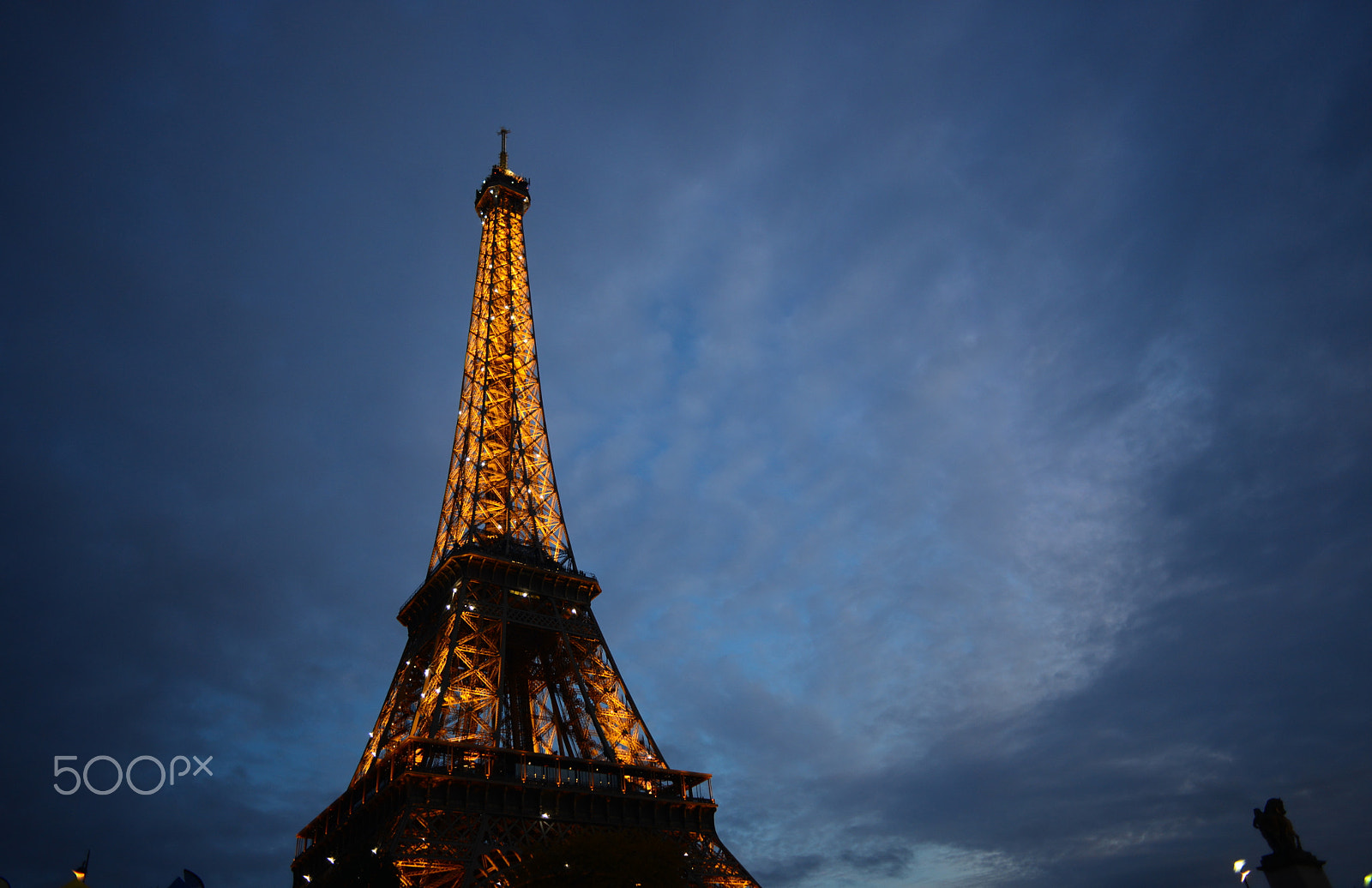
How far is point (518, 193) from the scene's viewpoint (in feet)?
239

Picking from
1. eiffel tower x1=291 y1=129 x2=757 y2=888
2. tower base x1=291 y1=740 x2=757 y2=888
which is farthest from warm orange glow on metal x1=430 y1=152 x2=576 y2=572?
tower base x1=291 y1=740 x2=757 y2=888

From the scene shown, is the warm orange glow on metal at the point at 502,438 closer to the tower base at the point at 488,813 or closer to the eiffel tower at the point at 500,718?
the eiffel tower at the point at 500,718

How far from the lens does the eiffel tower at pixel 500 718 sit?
1415 inches

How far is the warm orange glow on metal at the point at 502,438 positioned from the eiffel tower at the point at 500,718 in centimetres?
14

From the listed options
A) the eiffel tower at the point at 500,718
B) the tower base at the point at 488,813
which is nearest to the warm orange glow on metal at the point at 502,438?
the eiffel tower at the point at 500,718

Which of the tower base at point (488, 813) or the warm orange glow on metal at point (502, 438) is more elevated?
the warm orange glow on metal at point (502, 438)

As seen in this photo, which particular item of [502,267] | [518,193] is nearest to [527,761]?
[502,267]

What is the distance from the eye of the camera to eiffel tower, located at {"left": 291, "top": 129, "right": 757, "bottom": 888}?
35938mm

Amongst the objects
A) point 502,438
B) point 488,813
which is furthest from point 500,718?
point 502,438

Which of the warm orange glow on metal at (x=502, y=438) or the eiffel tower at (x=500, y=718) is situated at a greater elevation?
the warm orange glow on metal at (x=502, y=438)

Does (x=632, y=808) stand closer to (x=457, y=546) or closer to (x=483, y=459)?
(x=457, y=546)

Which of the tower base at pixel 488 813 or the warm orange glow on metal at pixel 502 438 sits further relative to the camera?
the warm orange glow on metal at pixel 502 438

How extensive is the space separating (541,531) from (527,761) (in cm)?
1643

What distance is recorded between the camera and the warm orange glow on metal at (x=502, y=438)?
51.7m
